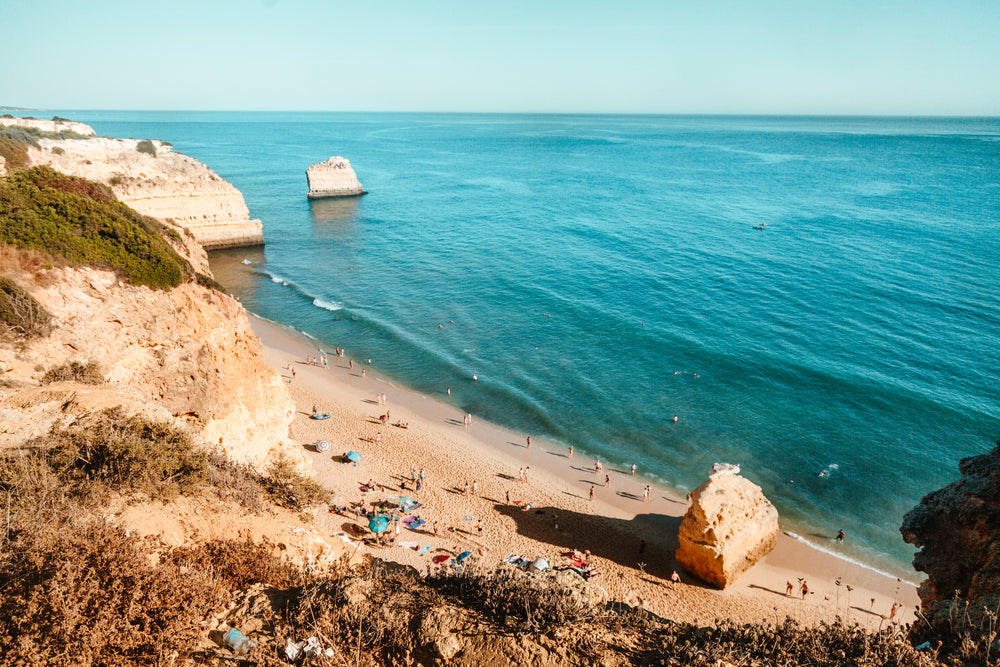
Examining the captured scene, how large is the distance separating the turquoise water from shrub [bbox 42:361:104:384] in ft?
63.2

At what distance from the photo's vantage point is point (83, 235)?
14.8 metres

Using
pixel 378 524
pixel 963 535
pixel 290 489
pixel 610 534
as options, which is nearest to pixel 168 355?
pixel 290 489

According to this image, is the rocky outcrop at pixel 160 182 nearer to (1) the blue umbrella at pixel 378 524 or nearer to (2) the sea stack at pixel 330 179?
(2) the sea stack at pixel 330 179

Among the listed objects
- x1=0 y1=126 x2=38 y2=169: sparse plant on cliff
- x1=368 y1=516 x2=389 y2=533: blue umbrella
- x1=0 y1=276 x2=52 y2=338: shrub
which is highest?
x1=0 y1=126 x2=38 y2=169: sparse plant on cliff

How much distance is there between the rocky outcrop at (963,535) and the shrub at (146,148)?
5699cm

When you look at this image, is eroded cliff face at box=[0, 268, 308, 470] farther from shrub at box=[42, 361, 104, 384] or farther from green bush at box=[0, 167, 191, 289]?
green bush at box=[0, 167, 191, 289]

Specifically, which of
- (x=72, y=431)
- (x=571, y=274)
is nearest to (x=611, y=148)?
(x=571, y=274)

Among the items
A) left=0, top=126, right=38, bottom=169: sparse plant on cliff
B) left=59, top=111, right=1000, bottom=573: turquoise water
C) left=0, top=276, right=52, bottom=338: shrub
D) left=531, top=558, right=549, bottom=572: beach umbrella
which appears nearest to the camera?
left=0, top=276, right=52, bottom=338: shrub

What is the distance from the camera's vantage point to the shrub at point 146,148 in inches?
1821

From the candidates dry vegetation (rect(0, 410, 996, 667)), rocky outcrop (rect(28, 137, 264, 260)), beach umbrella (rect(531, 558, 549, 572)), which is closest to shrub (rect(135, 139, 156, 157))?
rocky outcrop (rect(28, 137, 264, 260))

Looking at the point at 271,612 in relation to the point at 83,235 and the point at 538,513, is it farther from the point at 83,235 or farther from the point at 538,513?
the point at 538,513

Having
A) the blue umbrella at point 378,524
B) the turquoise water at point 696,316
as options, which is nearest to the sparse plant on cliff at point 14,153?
the turquoise water at point 696,316

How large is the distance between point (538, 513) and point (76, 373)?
16.5 meters

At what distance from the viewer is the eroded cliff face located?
12320mm
